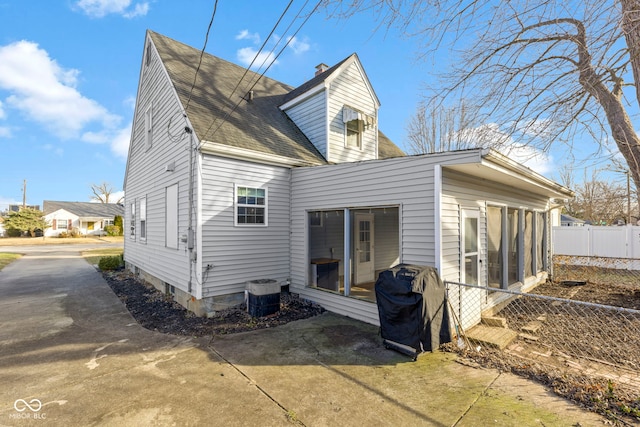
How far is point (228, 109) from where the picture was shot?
8.08 meters

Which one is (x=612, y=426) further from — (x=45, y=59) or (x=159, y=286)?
(x=45, y=59)

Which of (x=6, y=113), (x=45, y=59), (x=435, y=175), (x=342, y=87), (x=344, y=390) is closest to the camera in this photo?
(x=344, y=390)

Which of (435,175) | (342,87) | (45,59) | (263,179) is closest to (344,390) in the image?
(435,175)

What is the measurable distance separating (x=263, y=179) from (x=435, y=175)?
402cm

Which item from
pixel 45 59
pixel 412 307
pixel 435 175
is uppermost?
pixel 45 59

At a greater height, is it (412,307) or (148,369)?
(412,307)

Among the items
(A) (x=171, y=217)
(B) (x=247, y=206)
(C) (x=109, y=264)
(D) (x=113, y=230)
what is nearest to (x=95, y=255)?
(C) (x=109, y=264)

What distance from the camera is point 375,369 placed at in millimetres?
3889

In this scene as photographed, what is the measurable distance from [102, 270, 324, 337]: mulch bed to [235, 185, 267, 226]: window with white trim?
6.34 feet

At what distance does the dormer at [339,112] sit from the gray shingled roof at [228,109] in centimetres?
33

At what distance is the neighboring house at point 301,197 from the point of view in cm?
523

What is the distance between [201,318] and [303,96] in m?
7.22

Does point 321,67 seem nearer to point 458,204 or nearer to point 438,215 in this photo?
point 458,204

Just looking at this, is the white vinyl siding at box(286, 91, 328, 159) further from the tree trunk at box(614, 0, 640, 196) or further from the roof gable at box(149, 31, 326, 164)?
the tree trunk at box(614, 0, 640, 196)
